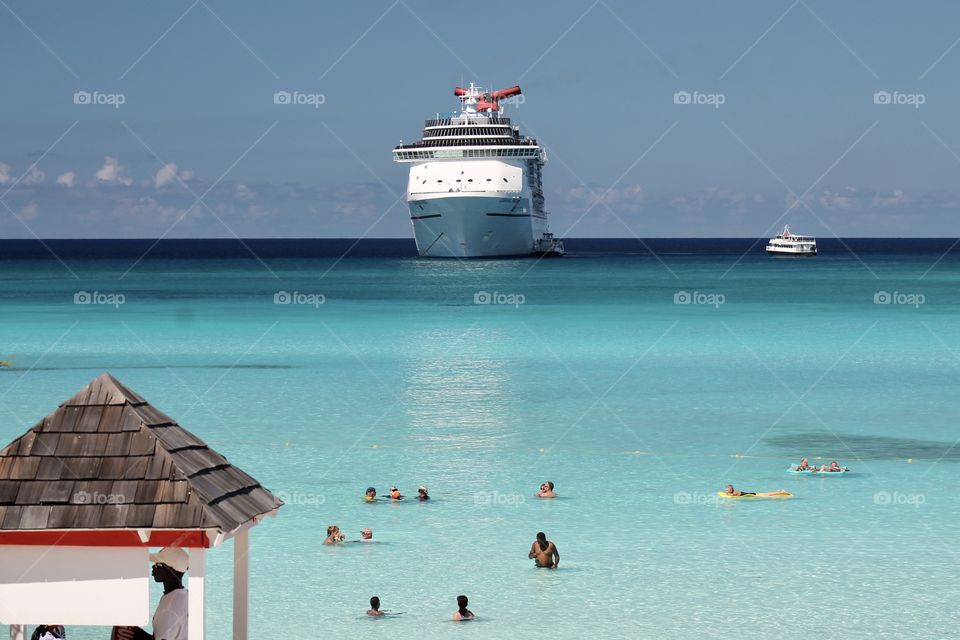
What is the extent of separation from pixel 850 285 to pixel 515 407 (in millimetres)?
64677

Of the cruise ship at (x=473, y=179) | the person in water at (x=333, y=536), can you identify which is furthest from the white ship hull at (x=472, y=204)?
the person in water at (x=333, y=536)

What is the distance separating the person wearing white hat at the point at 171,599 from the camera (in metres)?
7.86

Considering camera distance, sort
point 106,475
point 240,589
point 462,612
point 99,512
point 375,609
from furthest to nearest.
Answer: point 375,609 → point 462,612 → point 240,589 → point 106,475 → point 99,512

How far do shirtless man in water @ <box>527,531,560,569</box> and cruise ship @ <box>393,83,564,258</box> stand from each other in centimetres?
8644

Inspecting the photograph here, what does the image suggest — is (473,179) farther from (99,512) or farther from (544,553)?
(99,512)

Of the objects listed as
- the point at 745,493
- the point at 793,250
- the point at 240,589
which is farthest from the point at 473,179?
the point at 240,589

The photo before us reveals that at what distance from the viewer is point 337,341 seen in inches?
1742

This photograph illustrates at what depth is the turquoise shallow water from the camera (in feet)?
46.5

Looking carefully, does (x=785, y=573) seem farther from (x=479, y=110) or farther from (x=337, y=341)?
(x=479, y=110)

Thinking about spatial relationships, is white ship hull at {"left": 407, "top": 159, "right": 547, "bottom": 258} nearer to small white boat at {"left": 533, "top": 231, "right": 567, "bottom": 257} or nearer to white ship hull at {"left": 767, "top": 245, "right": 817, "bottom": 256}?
small white boat at {"left": 533, "top": 231, "right": 567, "bottom": 257}

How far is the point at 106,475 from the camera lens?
281 inches

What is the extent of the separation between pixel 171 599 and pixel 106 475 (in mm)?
1194

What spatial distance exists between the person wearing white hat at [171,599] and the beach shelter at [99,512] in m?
0.56

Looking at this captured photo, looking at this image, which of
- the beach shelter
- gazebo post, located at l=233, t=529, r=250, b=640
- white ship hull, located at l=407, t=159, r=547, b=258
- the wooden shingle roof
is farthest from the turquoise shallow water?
white ship hull, located at l=407, t=159, r=547, b=258
